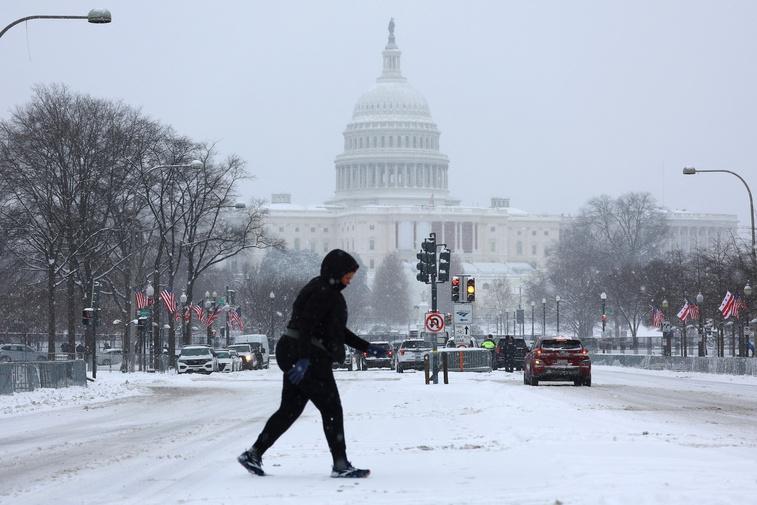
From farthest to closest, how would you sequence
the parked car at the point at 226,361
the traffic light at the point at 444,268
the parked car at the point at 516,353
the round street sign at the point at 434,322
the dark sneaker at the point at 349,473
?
the parked car at the point at 226,361 < the parked car at the point at 516,353 < the traffic light at the point at 444,268 < the round street sign at the point at 434,322 < the dark sneaker at the point at 349,473

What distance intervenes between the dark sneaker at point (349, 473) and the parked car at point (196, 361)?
176 feet

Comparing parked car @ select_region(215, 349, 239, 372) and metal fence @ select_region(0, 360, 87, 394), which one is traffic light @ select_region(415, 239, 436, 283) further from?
parked car @ select_region(215, 349, 239, 372)

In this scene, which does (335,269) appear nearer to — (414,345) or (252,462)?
(252,462)

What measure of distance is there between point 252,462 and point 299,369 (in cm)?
89

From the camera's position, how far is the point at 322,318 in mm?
13062

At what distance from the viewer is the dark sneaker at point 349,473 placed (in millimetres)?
12734

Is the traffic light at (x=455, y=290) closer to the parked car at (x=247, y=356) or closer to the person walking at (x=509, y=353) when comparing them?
the person walking at (x=509, y=353)

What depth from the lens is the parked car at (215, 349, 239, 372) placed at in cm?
7025

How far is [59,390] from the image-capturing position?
37906mm

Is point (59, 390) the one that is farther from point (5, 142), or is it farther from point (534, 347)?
point (5, 142)

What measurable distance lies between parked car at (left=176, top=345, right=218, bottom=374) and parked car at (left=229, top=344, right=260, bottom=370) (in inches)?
373

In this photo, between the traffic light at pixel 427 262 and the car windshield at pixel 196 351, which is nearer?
the traffic light at pixel 427 262

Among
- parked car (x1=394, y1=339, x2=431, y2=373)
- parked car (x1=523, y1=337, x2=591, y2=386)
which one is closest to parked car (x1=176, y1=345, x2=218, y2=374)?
parked car (x1=394, y1=339, x2=431, y2=373)

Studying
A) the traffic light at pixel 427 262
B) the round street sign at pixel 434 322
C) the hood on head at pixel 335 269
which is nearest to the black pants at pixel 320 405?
the hood on head at pixel 335 269
